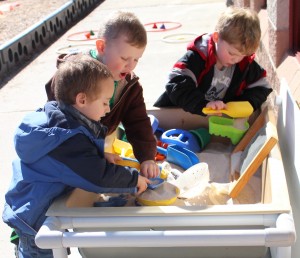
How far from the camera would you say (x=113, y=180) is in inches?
65.6

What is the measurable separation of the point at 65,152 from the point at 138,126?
2.33ft

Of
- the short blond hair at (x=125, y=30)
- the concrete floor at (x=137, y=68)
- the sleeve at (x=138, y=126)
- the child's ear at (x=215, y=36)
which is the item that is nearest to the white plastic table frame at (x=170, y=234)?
the sleeve at (x=138, y=126)

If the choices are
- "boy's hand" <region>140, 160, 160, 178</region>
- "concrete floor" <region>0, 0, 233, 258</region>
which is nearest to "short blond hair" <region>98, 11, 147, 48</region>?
"boy's hand" <region>140, 160, 160, 178</region>

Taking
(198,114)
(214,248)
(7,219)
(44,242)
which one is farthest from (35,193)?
(198,114)

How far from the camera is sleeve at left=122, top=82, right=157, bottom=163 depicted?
223cm

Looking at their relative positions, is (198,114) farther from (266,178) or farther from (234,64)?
(266,178)

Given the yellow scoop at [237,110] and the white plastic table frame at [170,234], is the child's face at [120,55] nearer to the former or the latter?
the yellow scoop at [237,110]

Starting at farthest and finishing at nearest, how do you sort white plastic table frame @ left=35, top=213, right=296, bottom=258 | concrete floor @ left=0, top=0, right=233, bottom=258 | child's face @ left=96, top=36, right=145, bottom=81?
1. concrete floor @ left=0, top=0, right=233, bottom=258
2. child's face @ left=96, top=36, right=145, bottom=81
3. white plastic table frame @ left=35, top=213, right=296, bottom=258

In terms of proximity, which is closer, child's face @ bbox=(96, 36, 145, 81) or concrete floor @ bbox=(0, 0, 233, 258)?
child's face @ bbox=(96, 36, 145, 81)

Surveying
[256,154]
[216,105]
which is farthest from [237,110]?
[256,154]

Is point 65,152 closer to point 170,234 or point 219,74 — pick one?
point 170,234

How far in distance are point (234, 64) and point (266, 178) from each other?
0.81 m

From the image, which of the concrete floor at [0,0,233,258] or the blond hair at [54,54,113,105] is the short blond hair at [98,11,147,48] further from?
the concrete floor at [0,0,233,258]

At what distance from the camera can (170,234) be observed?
143 cm
